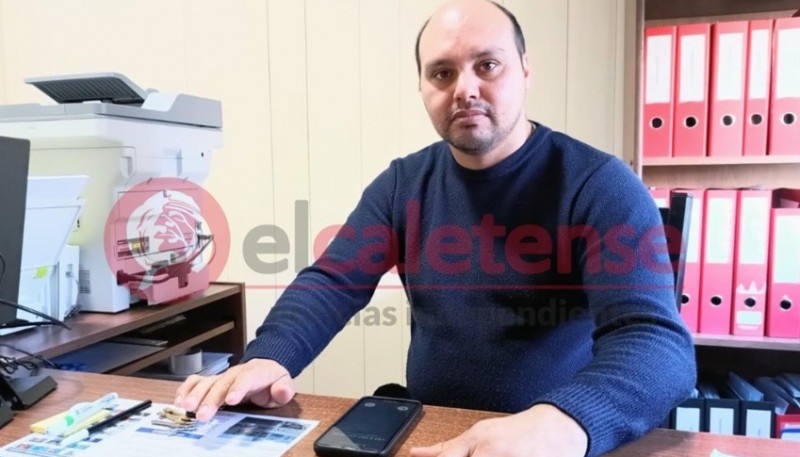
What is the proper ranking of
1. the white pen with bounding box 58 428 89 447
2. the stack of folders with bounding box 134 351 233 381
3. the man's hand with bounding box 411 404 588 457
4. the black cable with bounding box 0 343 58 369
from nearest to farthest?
the man's hand with bounding box 411 404 588 457 < the white pen with bounding box 58 428 89 447 < the black cable with bounding box 0 343 58 369 < the stack of folders with bounding box 134 351 233 381

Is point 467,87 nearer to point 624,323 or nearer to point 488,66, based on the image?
point 488,66

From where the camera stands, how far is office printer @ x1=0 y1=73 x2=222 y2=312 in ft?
4.93

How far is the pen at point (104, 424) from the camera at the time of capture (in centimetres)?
74

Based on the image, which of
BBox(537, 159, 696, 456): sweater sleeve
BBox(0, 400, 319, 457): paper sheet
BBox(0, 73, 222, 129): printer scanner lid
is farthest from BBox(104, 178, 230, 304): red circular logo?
BBox(537, 159, 696, 456): sweater sleeve

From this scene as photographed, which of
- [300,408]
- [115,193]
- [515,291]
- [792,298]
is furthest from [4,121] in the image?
[792,298]

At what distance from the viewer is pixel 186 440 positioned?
29.2 inches

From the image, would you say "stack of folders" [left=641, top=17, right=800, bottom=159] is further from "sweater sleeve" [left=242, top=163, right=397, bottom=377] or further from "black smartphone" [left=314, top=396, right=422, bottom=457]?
"black smartphone" [left=314, top=396, right=422, bottom=457]

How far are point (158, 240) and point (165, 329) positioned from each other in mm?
305

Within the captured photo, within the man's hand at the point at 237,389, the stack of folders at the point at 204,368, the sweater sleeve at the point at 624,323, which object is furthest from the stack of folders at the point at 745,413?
the stack of folders at the point at 204,368

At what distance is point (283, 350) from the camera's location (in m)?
0.96

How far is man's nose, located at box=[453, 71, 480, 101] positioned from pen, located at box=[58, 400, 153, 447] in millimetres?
761

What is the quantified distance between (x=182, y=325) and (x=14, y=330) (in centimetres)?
55

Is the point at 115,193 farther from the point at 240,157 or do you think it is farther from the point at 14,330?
the point at 240,157

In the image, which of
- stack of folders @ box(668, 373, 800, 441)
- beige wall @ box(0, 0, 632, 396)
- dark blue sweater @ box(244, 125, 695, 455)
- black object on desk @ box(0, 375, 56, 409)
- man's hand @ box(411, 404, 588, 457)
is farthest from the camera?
beige wall @ box(0, 0, 632, 396)
